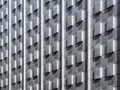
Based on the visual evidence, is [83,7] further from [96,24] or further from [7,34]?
[7,34]

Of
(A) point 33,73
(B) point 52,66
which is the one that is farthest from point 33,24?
(B) point 52,66

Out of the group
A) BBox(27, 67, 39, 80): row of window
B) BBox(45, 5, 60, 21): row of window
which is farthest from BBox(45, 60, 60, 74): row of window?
BBox(45, 5, 60, 21): row of window

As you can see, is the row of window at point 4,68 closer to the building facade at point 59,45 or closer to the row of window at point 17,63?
the building facade at point 59,45

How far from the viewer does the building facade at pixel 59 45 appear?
111ft

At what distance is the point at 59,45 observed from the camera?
41094 millimetres

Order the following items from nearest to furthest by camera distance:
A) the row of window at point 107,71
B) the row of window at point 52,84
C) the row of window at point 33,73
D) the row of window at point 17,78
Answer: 1. the row of window at point 107,71
2. the row of window at point 52,84
3. the row of window at point 33,73
4. the row of window at point 17,78

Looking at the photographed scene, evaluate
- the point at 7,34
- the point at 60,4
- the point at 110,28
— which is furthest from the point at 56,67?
the point at 7,34

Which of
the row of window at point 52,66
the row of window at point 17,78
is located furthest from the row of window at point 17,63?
the row of window at point 52,66

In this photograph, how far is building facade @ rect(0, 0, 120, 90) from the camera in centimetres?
3397

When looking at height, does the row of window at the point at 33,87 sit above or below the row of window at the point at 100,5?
below

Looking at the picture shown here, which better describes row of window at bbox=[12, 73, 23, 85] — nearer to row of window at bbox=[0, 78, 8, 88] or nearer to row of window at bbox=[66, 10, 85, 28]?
row of window at bbox=[0, 78, 8, 88]

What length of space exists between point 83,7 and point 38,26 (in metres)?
8.89

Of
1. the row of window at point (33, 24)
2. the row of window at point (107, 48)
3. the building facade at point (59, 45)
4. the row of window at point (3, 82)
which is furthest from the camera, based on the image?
the row of window at point (3, 82)

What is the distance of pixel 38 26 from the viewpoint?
4525 centimetres
